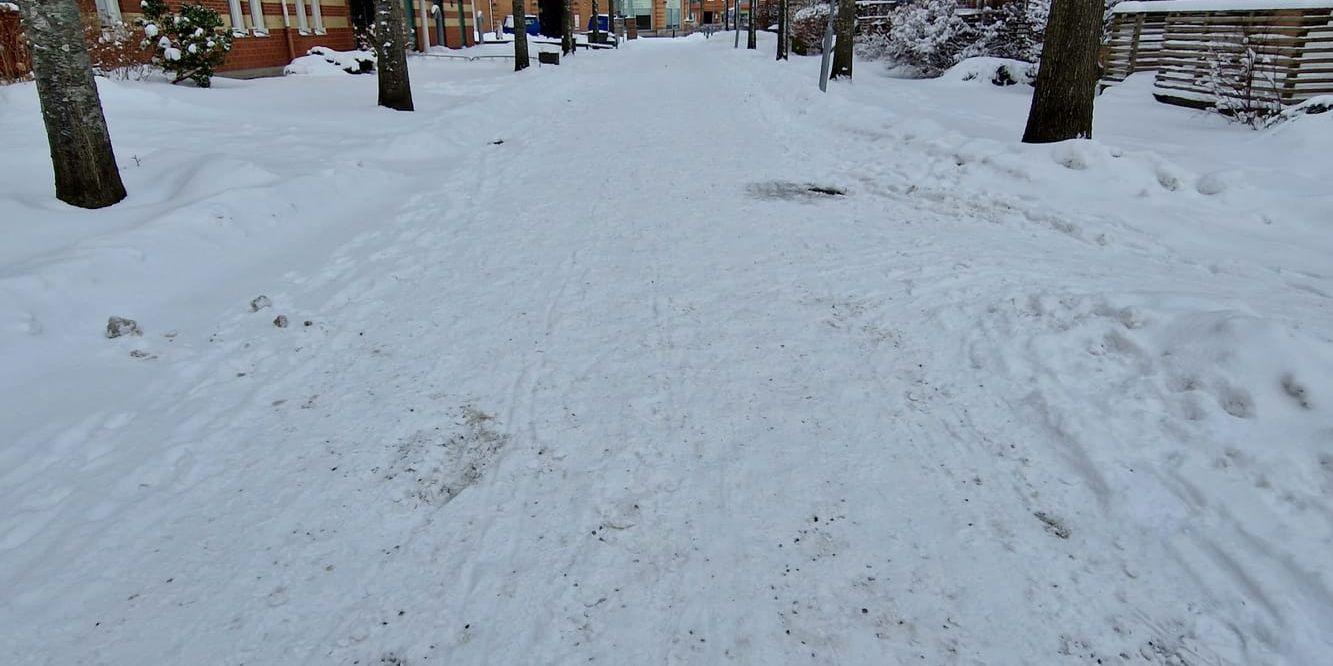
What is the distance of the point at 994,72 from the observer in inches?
674

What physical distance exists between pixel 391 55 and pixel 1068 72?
11.1 m

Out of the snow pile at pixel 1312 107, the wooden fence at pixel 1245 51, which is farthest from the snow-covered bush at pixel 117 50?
the wooden fence at pixel 1245 51

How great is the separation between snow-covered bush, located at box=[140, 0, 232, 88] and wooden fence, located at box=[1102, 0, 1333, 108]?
18993 millimetres

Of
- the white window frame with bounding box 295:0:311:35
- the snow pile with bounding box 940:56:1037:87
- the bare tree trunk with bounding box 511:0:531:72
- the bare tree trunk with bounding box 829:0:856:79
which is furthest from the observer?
the bare tree trunk with bounding box 511:0:531:72

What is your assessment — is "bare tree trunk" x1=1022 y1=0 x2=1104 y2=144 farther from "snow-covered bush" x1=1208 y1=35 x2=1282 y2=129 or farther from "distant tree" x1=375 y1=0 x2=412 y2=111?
"distant tree" x1=375 y1=0 x2=412 y2=111

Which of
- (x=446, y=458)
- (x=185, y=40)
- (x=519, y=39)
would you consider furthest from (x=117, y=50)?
(x=446, y=458)

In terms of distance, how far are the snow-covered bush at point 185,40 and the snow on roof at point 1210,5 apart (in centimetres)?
1928

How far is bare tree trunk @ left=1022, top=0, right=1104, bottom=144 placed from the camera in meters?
8.49

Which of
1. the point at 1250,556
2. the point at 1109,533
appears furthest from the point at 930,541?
the point at 1250,556

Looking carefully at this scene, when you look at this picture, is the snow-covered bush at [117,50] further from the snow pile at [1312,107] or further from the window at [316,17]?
the snow pile at [1312,107]

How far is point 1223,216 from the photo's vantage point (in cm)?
633

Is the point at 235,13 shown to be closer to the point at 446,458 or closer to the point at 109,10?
the point at 109,10

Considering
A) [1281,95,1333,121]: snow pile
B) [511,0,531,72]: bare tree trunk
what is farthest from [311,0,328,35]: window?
[1281,95,1333,121]: snow pile

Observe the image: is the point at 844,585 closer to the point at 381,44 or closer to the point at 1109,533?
the point at 1109,533
